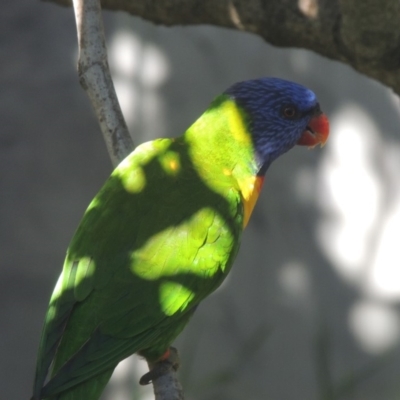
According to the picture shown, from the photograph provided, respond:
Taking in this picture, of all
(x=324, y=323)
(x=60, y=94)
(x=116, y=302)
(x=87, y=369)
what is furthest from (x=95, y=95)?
(x=324, y=323)

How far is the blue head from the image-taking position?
219cm

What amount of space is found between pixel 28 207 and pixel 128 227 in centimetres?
188

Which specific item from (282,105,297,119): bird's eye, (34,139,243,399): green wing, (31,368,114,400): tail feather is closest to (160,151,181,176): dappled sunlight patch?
(34,139,243,399): green wing

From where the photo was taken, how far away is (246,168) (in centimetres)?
214

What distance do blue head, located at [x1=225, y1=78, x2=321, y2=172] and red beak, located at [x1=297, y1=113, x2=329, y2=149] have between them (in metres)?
0.04

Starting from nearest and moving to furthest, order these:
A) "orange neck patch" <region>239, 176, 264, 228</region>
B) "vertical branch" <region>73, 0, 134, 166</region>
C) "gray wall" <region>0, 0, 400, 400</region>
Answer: "vertical branch" <region>73, 0, 134, 166</region>
"orange neck patch" <region>239, 176, 264, 228</region>
"gray wall" <region>0, 0, 400, 400</region>

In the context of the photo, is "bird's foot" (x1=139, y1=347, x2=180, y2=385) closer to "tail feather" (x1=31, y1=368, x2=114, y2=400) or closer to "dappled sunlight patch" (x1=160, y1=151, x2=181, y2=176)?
"tail feather" (x1=31, y1=368, x2=114, y2=400)

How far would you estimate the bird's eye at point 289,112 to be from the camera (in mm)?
2273

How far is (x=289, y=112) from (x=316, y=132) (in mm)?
134

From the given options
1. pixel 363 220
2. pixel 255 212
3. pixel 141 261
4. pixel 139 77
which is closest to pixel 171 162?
pixel 141 261

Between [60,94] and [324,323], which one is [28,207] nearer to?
[60,94]

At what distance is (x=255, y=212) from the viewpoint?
3.62m

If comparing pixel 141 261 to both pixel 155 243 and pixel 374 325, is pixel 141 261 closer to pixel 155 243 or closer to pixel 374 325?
pixel 155 243

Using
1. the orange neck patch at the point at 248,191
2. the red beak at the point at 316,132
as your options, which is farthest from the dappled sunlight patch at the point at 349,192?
the orange neck patch at the point at 248,191
